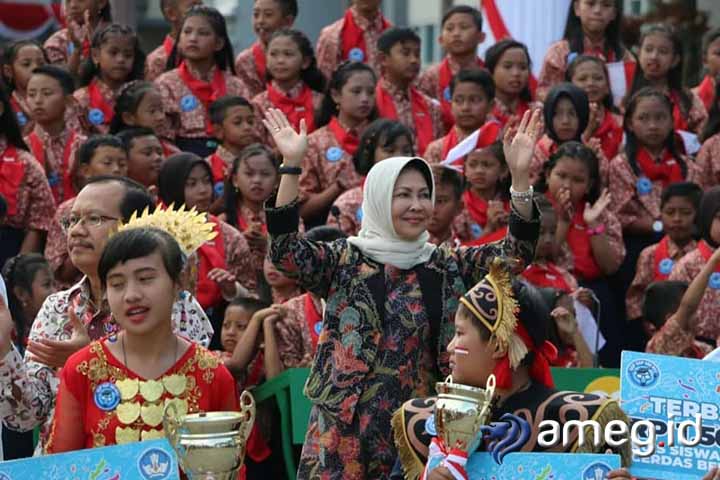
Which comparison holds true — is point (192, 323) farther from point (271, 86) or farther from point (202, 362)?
point (271, 86)

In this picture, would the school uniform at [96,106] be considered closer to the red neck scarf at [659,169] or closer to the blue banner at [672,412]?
the red neck scarf at [659,169]

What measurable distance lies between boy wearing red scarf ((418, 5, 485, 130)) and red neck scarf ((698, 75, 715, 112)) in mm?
1677

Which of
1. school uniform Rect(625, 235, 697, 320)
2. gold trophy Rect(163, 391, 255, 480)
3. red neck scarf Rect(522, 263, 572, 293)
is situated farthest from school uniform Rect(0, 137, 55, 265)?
gold trophy Rect(163, 391, 255, 480)

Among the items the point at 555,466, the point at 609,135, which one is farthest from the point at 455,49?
the point at 555,466

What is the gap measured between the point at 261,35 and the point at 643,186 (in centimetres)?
313

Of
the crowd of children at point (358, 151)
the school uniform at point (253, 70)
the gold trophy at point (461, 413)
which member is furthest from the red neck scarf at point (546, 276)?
the gold trophy at point (461, 413)

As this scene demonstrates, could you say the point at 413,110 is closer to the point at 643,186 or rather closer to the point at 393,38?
the point at 393,38

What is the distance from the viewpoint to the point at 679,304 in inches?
369

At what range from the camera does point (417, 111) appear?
460 inches

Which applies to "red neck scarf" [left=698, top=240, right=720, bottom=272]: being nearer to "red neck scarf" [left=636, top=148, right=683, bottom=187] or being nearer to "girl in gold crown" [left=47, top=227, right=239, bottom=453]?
"red neck scarf" [left=636, top=148, right=683, bottom=187]

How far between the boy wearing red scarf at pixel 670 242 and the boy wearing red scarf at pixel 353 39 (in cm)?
273

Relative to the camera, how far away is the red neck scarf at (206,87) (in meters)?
11.5

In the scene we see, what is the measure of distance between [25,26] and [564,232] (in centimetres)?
1785

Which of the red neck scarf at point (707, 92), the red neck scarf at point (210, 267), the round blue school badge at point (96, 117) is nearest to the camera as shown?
the red neck scarf at point (210, 267)
